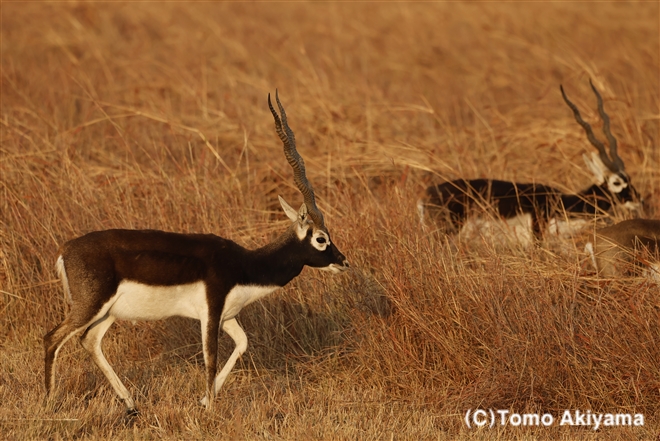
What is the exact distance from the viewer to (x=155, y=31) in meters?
17.1

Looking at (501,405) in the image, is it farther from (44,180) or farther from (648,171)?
(648,171)

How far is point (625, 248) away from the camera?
6.96 meters

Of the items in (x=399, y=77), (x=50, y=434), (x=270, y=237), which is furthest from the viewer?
(x=399, y=77)

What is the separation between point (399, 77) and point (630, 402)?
10.2 meters

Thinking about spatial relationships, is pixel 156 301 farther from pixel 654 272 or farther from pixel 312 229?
pixel 654 272

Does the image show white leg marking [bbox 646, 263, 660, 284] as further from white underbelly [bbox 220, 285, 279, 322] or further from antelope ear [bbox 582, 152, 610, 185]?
antelope ear [bbox 582, 152, 610, 185]

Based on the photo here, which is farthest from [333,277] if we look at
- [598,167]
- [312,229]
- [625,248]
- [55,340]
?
[598,167]

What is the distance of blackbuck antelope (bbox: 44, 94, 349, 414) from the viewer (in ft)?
17.6

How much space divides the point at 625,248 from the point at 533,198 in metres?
1.81

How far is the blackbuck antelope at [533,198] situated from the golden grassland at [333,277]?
247mm

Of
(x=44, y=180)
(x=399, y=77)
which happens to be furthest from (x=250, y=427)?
(x=399, y=77)

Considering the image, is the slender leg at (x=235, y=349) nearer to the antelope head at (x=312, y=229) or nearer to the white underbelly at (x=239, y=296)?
the white underbelly at (x=239, y=296)

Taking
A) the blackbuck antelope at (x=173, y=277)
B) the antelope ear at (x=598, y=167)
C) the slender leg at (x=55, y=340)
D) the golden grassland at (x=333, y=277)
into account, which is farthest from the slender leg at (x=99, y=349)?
the antelope ear at (x=598, y=167)

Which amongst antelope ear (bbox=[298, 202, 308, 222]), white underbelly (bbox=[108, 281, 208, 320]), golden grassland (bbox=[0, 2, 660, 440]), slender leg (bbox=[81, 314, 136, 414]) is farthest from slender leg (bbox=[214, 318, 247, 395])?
antelope ear (bbox=[298, 202, 308, 222])
